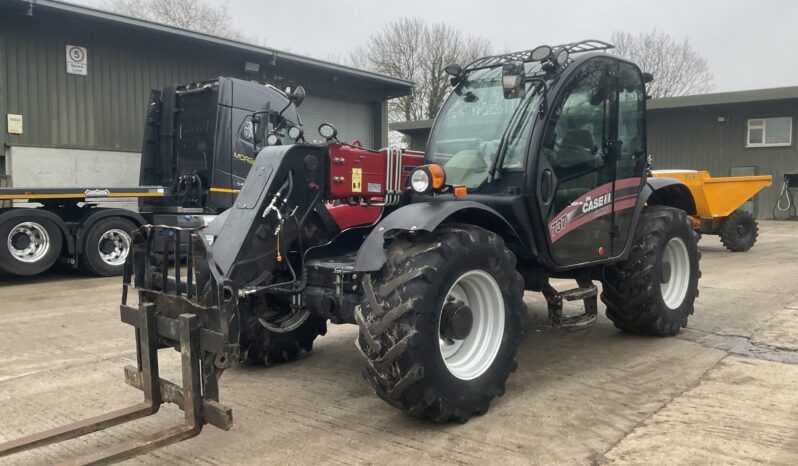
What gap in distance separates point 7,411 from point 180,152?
297 inches

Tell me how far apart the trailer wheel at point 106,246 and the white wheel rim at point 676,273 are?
788cm

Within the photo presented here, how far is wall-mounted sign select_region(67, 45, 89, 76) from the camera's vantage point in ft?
43.7

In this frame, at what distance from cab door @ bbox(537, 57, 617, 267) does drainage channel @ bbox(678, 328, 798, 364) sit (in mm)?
1328

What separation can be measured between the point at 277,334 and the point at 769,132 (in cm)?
2345

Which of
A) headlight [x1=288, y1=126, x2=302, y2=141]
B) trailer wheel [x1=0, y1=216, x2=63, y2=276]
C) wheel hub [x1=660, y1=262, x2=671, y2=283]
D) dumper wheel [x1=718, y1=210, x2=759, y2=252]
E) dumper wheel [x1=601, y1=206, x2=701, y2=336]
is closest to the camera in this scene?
headlight [x1=288, y1=126, x2=302, y2=141]

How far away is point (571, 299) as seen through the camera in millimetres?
4957

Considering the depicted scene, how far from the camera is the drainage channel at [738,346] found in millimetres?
5195

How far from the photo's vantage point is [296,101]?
716cm

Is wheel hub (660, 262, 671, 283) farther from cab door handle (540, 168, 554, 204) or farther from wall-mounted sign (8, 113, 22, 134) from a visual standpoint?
wall-mounted sign (8, 113, 22, 134)

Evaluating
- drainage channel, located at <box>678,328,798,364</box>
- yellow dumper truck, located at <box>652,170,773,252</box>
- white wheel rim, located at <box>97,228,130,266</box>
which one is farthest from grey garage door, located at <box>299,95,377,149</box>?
drainage channel, located at <box>678,328,798,364</box>

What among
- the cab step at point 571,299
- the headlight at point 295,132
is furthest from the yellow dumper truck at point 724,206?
the headlight at point 295,132

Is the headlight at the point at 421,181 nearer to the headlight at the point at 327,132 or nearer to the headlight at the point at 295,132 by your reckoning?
the headlight at the point at 327,132

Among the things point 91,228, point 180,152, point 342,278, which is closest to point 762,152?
point 180,152

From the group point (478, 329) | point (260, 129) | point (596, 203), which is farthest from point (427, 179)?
point (260, 129)
